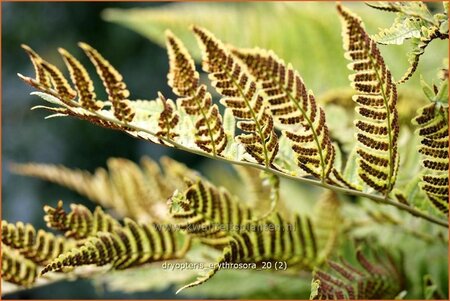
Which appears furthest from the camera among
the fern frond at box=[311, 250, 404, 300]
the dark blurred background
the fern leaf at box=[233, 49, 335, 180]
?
the dark blurred background

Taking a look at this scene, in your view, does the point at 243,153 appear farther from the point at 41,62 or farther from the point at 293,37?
the point at 293,37

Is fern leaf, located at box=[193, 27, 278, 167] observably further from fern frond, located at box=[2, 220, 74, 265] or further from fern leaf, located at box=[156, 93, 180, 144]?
fern frond, located at box=[2, 220, 74, 265]

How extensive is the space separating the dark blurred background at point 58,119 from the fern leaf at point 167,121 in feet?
6.38

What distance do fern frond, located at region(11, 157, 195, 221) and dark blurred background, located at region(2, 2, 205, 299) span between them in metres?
1.64

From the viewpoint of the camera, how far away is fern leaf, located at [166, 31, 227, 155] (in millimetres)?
318

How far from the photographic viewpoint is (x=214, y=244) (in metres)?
0.44

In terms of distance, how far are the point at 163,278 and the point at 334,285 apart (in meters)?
0.17

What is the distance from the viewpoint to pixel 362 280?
1.44 ft

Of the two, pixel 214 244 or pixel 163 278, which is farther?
pixel 163 278

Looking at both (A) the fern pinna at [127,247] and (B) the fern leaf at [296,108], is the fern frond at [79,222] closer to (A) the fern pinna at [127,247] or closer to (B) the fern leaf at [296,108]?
(A) the fern pinna at [127,247]

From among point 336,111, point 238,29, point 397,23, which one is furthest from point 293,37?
point 397,23

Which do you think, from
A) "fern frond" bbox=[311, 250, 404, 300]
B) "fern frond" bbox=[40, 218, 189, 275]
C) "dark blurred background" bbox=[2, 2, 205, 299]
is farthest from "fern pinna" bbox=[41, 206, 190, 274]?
"dark blurred background" bbox=[2, 2, 205, 299]

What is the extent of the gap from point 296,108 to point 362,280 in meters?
0.16

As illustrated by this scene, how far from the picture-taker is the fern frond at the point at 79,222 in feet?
1.37
